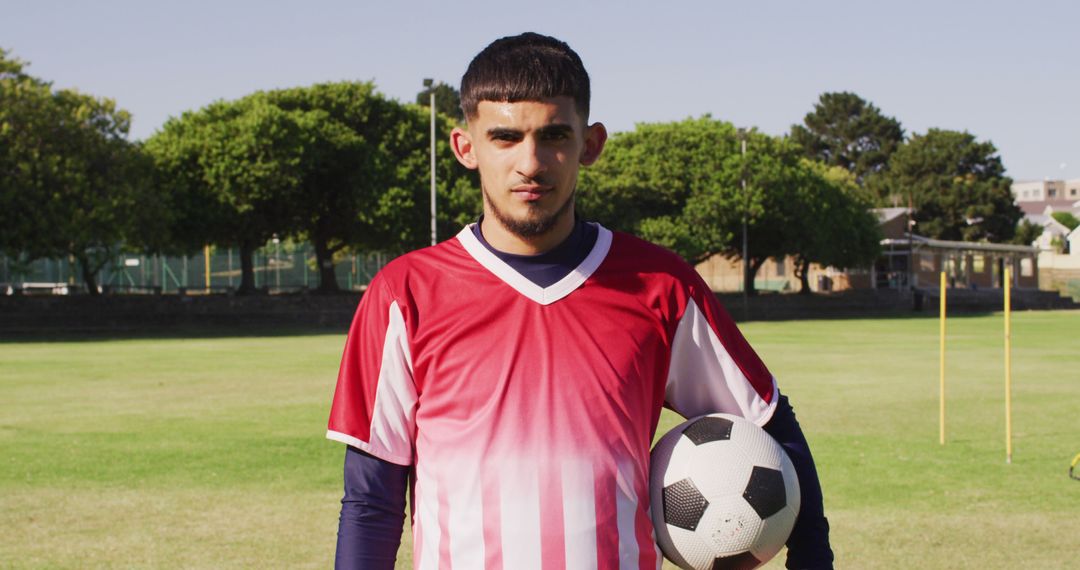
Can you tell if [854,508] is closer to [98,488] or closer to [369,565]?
[98,488]

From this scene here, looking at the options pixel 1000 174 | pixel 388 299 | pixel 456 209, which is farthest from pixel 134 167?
pixel 1000 174

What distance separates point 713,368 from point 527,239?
0.58 m

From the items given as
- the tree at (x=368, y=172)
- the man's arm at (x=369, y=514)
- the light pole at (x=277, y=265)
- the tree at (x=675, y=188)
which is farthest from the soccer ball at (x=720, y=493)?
the light pole at (x=277, y=265)

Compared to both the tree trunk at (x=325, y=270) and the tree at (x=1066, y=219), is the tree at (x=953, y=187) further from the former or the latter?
the tree trunk at (x=325, y=270)

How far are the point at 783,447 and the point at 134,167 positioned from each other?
4649cm

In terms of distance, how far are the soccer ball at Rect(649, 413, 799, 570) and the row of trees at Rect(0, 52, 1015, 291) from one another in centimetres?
4208

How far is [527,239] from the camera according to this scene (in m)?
2.94

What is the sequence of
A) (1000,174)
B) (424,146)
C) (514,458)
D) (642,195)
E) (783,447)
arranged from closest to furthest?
1. (514,458)
2. (783,447)
3. (424,146)
4. (642,195)
5. (1000,174)

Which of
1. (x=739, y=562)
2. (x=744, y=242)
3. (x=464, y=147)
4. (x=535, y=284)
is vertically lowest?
(x=739, y=562)

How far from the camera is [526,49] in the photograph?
9.61 feet

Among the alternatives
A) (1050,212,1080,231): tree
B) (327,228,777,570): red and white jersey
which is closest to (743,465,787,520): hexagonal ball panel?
(327,228,777,570): red and white jersey

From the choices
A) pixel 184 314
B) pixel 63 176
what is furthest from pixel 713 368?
pixel 184 314

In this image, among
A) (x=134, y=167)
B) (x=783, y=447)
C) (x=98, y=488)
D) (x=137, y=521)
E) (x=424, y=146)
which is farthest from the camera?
(x=424, y=146)

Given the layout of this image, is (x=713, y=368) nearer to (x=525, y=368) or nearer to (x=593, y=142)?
(x=525, y=368)
